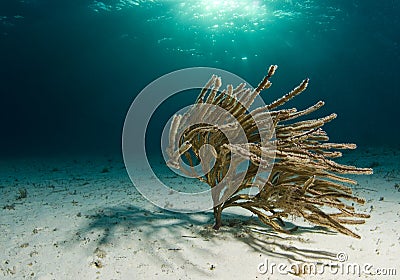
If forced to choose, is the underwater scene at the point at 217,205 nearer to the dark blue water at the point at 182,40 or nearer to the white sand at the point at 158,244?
the white sand at the point at 158,244

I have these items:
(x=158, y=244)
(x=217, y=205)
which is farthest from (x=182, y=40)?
(x=158, y=244)

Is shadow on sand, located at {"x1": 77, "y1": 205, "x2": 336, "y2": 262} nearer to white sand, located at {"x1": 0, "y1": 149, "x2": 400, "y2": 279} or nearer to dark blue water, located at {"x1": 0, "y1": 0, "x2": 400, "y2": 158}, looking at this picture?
white sand, located at {"x1": 0, "y1": 149, "x2": 400, "y2": 279}

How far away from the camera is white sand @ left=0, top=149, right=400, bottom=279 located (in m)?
3.04

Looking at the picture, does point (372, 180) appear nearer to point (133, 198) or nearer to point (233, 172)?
point (233, 172)

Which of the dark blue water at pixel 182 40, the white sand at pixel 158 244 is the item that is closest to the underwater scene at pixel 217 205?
the white sand at pixel 158 244

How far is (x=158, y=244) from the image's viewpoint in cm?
358

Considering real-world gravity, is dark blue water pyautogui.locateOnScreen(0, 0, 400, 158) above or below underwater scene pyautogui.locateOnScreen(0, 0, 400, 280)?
above

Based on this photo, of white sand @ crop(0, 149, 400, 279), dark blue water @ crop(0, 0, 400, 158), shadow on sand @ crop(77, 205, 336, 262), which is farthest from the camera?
dark blue water @ crop(0, 0, 400, 158)

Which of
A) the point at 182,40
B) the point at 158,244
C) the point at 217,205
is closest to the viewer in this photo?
the point at 158,244

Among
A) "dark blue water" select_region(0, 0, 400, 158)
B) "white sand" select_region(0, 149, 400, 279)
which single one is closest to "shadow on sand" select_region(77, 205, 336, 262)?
"white sand" select_region(0, 149, 400, 279)

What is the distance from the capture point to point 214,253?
3375 mm

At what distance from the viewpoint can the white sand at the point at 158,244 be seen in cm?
304

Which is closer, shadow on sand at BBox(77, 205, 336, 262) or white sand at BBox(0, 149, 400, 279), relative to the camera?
white sand at BBox(0, 149, 400, 279)

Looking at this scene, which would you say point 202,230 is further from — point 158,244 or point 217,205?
point 158,244
